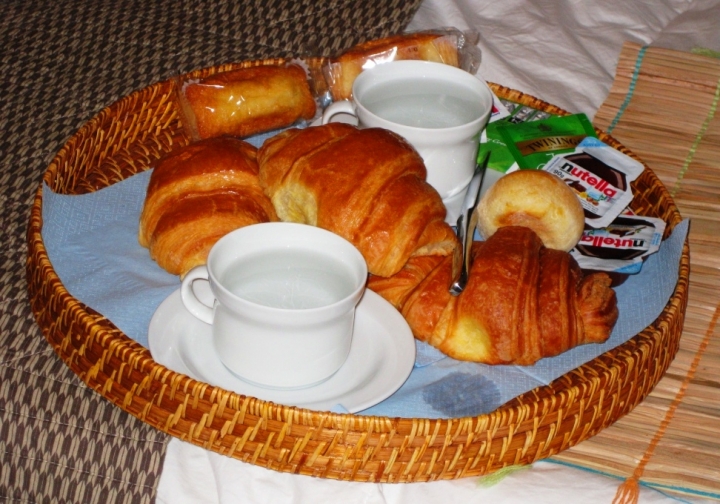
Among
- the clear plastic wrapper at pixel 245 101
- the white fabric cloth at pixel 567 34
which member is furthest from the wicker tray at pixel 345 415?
the white fabric cloth at pixel 567 34

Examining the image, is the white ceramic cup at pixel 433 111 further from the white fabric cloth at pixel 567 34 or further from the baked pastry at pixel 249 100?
the white fabric cloth at pixel 567 34

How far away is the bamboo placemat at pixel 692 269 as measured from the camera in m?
0.85

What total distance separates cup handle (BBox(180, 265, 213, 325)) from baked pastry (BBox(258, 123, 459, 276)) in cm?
15

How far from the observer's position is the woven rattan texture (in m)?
0.85

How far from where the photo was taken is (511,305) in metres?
0.84

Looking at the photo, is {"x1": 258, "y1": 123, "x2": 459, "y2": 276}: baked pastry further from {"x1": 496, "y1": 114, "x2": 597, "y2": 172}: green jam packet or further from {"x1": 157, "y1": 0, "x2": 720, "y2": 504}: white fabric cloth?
{"x1": 157, "y1": 0, "x2": 720, "y2": 504}: white fabric cloth

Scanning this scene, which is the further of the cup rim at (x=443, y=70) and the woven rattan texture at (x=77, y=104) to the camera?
the cup rim at (x=443, y=70)

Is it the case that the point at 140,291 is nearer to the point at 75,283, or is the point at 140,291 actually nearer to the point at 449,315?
the point at 75,283

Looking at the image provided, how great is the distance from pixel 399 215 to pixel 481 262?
103mm

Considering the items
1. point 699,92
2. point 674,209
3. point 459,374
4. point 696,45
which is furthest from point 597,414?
point 696,45

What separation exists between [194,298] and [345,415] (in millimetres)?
196

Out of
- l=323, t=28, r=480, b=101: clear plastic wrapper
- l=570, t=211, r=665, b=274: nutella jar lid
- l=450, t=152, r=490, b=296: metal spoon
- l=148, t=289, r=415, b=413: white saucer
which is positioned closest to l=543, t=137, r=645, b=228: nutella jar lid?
l=570, t=211, r=665, b=274: nutella jar lid

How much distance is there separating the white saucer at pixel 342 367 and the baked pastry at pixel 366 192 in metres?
0.07

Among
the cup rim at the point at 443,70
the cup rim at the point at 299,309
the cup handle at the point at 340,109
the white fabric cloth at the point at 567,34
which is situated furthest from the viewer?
the white fabric cloth at the point at 567,34
